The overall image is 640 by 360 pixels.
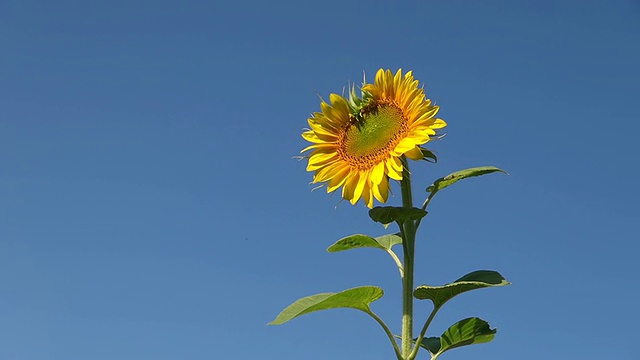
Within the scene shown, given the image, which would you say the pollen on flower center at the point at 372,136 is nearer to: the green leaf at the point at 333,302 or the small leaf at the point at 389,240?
the small leaf at the point at 389,240

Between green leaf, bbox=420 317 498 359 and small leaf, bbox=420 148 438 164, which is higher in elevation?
small leaf, bbox=420 148 438 164

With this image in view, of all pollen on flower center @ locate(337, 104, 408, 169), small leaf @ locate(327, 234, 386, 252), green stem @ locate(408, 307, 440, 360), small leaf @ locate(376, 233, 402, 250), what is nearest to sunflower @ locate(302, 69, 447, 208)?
pollen on flower center @ locate(337, 104, 408, 169)

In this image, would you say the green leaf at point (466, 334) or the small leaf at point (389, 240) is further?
the small leaf at point (389, 240)

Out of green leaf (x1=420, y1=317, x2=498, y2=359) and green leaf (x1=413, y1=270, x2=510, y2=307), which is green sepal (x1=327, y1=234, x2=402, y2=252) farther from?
green leaf (x1=420, y1=317, x2=498, y2=359)

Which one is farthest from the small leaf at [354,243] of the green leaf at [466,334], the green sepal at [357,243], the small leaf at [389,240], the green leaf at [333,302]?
the green leaf at [466,334]

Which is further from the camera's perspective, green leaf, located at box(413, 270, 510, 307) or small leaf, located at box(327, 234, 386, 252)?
small leaf, located at box(327, 234, 386, 252)

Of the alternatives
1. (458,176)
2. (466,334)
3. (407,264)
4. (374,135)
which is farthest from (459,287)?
(374,135)

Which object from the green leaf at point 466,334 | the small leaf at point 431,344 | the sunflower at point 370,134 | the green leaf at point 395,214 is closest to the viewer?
the green leaf at point 395,214
